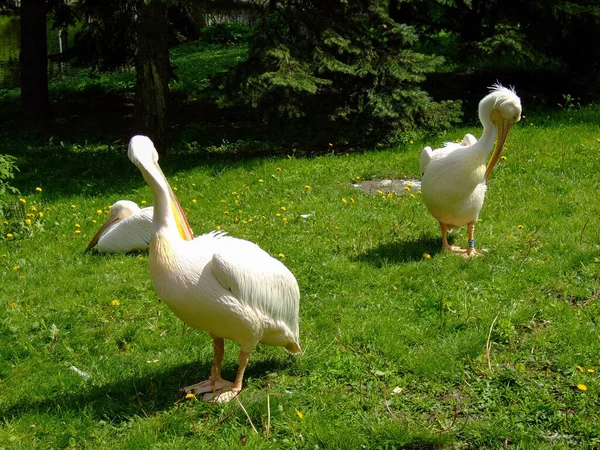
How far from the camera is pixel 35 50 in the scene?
12.9m

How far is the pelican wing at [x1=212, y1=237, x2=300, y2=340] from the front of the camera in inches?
142

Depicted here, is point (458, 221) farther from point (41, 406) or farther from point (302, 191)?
point (41, 406)

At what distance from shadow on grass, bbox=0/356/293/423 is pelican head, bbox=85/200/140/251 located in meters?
2.75

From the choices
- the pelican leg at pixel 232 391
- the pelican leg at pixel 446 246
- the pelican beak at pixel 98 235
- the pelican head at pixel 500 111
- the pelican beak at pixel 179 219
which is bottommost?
the pelican beak at pixel 98 235

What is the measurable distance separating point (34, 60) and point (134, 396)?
35.5 feet

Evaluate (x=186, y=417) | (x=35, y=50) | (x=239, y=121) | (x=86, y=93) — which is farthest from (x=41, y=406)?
(x=86, y=93)

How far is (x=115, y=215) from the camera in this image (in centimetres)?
678

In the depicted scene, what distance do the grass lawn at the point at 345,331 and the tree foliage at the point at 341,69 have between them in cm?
159

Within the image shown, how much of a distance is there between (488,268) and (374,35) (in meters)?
5.53

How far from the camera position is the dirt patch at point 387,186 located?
793 cm

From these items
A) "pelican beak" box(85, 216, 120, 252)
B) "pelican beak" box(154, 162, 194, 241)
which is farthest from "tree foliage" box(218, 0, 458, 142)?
"pelican beak" box(154, 162, 194, 241)

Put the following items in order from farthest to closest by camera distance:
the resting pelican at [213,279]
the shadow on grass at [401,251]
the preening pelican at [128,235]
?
the preening pelican at [128,235]
the shadow on grass at [401,251]
the resting pelican at [213,279]

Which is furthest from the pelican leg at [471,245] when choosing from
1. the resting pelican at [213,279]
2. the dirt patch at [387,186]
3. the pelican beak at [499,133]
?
the resting pelican at [213,279]

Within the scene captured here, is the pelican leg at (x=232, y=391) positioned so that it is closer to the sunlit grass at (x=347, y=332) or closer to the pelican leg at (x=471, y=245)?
the sunlit grass at (x=347, y=332)
